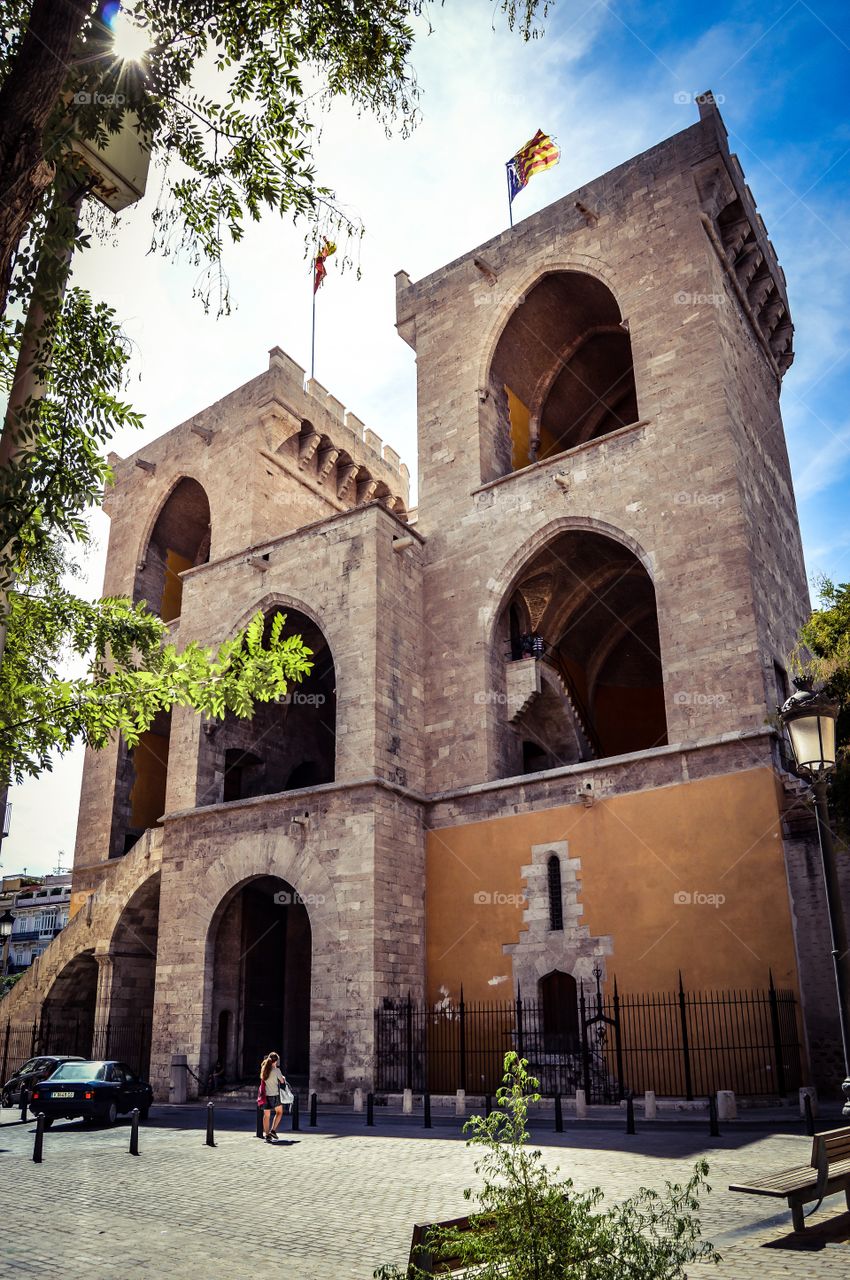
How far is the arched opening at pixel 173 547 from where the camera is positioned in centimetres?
2709

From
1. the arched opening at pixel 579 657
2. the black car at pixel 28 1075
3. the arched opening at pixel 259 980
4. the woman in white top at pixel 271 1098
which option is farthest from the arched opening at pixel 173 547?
the woman in white top at pixel 271 1098

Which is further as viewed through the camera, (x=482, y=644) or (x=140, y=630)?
(x=482, y=644)

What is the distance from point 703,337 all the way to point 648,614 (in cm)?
777

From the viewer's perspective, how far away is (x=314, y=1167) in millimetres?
9367

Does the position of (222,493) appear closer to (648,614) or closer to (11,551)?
(648,614)

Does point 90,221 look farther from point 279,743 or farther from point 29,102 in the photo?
point 279,743

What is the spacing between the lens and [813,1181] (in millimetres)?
5410

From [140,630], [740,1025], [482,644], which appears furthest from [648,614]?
[140,630]

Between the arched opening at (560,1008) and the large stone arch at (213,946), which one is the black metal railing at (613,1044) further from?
the large stone arch at (213,946)

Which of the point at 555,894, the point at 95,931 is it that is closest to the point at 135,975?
the point at 95,931

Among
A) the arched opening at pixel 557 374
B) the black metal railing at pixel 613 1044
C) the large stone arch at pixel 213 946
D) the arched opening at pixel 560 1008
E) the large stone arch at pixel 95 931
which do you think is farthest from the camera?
the arched opening at pixel 557 374

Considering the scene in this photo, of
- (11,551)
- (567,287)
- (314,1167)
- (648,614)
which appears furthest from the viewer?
(648,614)

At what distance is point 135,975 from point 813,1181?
17.7 metres

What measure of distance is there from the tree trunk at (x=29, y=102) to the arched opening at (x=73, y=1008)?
19260mm
